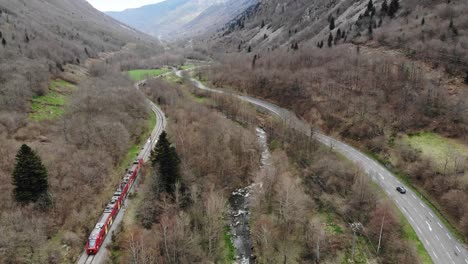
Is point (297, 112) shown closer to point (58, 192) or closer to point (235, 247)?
point (235, 247)

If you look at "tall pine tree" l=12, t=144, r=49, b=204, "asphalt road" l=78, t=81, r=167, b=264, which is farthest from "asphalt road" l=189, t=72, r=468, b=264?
"tall pine tree" l=12, t=144, r=49, b=204

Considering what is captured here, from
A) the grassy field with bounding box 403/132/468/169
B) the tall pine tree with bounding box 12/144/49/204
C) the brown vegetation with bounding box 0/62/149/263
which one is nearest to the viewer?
the brown vegetation with bounding box 0/62/149/263

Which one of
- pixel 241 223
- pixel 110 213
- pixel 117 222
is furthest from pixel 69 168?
pixel 241 223

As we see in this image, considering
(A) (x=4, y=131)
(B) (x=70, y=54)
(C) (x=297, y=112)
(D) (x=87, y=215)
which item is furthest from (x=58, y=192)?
(B) (x=70, y=54)

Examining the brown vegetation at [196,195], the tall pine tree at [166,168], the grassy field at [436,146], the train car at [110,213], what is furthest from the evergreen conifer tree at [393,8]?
the train car at [110,213]

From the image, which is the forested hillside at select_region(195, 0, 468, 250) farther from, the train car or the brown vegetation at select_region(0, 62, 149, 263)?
the train car
